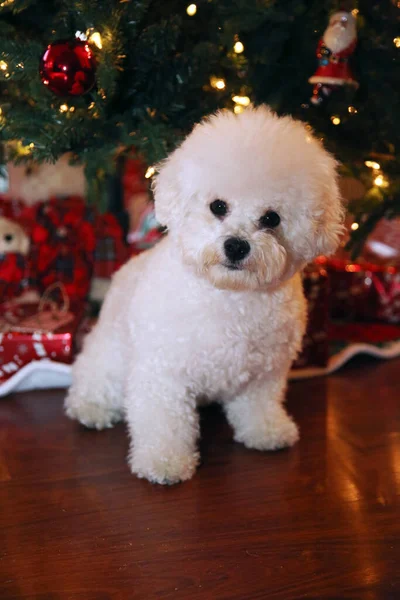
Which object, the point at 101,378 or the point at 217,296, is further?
the point at 101,378

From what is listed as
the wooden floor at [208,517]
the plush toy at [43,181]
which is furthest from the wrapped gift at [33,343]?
the plush toy at [43,181]

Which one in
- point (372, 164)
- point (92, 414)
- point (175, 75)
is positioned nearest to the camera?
point (175, 75)

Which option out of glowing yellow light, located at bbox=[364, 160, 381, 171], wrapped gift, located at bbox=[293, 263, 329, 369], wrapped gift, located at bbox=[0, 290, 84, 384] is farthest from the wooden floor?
glowing yellow light, located at bbox=[364, 160, 381, 171]

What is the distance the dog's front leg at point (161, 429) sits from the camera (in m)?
1.29

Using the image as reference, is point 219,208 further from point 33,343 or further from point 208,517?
point 33,343

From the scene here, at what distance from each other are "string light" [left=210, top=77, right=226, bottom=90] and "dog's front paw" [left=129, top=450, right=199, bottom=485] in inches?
35.9

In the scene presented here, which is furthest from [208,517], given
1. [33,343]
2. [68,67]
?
[68,67]

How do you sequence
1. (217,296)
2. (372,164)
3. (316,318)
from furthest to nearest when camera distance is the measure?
(316,318) → (372,164) → (217,296)

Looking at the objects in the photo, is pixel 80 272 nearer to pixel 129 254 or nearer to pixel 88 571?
pixel 129 254

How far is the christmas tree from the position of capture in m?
1.32

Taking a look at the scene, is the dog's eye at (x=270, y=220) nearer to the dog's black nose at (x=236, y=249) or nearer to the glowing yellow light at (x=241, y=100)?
the dog's black nose at (x=236, y=249)

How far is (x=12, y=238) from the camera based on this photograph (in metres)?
2.02

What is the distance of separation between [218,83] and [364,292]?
1055mm

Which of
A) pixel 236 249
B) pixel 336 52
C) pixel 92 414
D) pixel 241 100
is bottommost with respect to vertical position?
pixel 92 414
